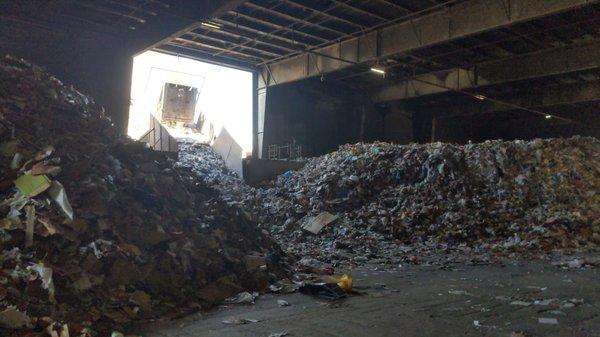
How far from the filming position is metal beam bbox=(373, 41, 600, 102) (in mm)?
12250

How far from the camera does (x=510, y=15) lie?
31.3 feet

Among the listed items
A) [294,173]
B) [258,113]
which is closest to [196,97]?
[258,113]

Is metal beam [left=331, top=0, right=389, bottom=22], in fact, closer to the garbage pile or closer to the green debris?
the garbage pile

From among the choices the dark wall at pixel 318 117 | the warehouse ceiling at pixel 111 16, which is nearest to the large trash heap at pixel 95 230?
the warehouse ceiling at pixel 111 16

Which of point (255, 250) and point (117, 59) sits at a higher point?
point (117, 59)

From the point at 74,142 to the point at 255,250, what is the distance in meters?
2.48

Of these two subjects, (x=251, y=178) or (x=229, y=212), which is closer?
Answer: (x=229, y=212)

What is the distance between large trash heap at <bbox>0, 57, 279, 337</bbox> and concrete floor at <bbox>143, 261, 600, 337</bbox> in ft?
1.53

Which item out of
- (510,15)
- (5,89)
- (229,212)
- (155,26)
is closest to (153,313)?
(229,212)

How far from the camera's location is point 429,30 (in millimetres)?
11055

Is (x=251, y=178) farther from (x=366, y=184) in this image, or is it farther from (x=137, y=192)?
(x=137, y=192)

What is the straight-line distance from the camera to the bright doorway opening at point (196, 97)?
51.3 feet

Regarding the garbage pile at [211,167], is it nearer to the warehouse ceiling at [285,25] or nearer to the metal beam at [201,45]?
the warehouse ceiling at [285,25]

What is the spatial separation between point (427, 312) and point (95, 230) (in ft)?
10.1
